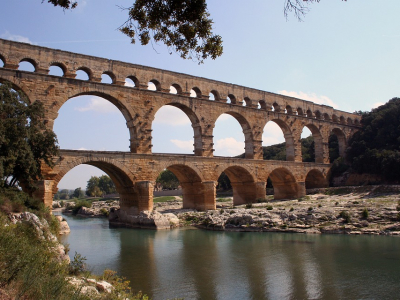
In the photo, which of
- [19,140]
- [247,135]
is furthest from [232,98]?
[19,140]

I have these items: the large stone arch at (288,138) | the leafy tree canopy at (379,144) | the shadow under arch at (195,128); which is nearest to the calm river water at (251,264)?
the shadow under arch at (195,128)

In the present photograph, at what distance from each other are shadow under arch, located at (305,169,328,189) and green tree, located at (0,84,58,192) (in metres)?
24.2

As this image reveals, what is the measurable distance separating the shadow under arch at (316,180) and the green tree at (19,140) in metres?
24.2

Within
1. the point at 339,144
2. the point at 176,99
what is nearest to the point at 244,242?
the point at 176,99

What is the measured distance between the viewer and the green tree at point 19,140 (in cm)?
1287

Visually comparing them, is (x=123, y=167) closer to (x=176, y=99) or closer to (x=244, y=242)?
(x=176, y=99)

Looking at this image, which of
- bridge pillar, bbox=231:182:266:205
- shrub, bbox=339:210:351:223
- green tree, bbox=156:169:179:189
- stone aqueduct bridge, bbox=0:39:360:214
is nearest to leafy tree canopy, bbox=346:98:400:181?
stone aqueduct bridge, bbox=0:39:360:214

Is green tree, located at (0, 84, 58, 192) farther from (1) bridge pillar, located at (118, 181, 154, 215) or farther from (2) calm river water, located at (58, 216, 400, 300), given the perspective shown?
(1) bridge pillar, located at (118, 181, 154, 215)

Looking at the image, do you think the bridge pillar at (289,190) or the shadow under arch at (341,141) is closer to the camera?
the bridge pillar at (289,190)

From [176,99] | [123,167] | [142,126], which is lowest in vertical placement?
[123,167]

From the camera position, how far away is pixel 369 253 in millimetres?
12375

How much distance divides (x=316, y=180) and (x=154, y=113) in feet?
58.9

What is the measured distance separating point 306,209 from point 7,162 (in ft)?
47.9

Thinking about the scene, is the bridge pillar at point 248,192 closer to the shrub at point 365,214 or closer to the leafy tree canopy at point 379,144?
the shrub at point 365,214
